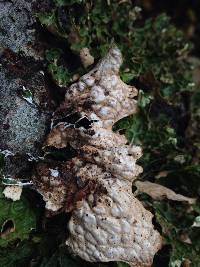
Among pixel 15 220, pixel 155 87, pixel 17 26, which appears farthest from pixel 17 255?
pixel 155 87

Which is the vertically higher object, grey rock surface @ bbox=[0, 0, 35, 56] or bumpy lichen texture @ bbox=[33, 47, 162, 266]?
grey rock surface @ bbox=[0, 0, 35, 56]

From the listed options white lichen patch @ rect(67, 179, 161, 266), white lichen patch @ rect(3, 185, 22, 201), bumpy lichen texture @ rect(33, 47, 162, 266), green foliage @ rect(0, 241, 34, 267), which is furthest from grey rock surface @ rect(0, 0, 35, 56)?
green foliage @ rect(0, 241, 34, 267)

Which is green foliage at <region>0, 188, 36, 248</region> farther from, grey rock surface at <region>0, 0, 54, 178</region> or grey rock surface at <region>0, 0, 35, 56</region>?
grey rock surface at <region>0, 0, 35, 56</region>

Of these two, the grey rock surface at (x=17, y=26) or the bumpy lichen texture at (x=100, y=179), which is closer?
the bumpy lichen texture at (x=100, y=179)

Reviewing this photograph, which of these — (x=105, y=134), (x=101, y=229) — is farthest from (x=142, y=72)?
(x=101, y=229)

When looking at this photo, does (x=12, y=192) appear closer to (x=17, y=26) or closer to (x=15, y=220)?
(x=15, y=220)

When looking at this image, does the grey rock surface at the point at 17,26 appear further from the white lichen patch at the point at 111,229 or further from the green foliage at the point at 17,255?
the green foliage at the point at 17,255

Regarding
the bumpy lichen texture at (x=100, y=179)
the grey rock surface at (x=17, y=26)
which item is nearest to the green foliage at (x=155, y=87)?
the grey rock surface at (x=17, y=26)
